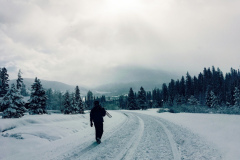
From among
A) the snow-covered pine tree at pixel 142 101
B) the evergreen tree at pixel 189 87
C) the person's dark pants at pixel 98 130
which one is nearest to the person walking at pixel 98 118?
the person's dark pants at pixel 98 130

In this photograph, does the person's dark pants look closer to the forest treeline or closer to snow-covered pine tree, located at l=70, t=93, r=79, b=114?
snow-covered pine tree, located at l=70, t=93, r=79, b=114

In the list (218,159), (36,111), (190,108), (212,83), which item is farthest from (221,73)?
(218,159)

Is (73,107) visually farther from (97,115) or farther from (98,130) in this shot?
(98,130)

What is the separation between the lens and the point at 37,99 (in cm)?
3328

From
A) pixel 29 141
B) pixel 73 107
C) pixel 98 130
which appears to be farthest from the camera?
pixel 73 107

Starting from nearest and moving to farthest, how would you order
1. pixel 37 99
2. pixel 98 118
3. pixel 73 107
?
pixel 98 118 → pixel 37 99 → pixel 73 107

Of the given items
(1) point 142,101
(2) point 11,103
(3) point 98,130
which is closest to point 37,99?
(2) point 11,103

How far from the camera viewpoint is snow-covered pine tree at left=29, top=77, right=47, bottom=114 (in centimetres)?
3275

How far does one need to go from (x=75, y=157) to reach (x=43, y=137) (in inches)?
162

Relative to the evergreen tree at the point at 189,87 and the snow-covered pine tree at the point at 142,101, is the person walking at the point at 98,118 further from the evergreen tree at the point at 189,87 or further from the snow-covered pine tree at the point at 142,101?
the evergreen tree at the point at 189,87

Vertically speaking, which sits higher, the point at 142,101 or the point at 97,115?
the point at 142,101

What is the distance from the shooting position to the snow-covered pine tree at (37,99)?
32750 mm

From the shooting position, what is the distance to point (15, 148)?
268 inches

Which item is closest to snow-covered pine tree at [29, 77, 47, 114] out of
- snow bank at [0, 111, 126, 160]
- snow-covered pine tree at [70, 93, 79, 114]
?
snow-covered pine tree at [70, 93, 79, 114]
